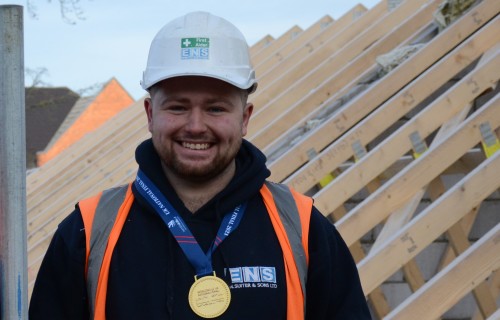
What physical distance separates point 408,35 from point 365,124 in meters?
2.15

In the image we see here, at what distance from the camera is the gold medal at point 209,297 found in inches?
106

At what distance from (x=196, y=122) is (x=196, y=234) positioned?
0.29 metres

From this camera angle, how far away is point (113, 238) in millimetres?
2766

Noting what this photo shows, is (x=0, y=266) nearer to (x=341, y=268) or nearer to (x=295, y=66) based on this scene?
(x=341, y=268)

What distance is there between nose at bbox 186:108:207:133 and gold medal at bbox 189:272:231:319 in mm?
376

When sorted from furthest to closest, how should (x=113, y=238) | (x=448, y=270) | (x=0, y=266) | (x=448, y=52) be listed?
(x=448, y=52) < (x=448, y=270) < (x=113, y=238) < (x=0, y=266)

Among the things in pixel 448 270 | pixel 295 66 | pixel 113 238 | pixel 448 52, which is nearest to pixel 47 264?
pixel 113 238

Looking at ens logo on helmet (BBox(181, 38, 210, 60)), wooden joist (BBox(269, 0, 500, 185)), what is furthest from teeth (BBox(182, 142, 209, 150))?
wooden joist (BBox(269, 0, 500, 185))

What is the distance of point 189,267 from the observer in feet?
8.97

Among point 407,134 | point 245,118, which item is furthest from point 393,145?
point 245,118

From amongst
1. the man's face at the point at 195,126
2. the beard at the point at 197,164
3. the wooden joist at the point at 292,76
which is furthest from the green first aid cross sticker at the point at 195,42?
the wooden joist at the point at 292,76

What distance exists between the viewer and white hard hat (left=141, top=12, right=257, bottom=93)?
2.82 meters

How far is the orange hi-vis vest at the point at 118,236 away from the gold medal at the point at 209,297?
6.7 inches

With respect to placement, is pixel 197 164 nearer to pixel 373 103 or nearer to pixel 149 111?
pixel 149 111
